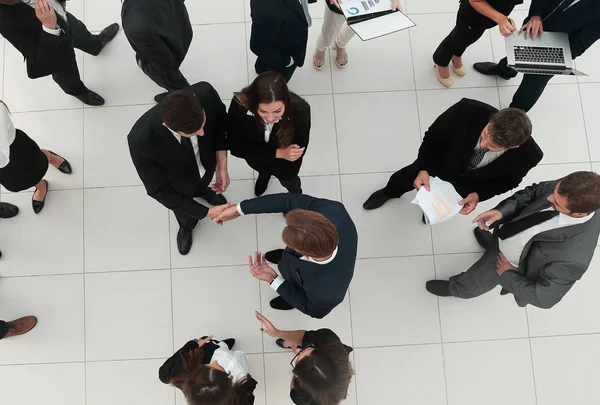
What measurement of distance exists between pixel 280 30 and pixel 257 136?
0.66 meters

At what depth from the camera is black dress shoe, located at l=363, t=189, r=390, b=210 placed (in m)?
3.38

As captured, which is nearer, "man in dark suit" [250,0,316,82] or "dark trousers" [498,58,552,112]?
"man in dark suit" [250,0,316,82]

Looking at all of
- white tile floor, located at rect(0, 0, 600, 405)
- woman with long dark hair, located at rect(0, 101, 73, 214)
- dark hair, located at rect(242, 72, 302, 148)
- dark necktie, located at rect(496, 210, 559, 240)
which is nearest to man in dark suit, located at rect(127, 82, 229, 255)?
dark hair, located at rect(242, 72, 302, 148)

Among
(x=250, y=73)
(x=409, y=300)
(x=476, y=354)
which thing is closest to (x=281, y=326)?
(x=409, y=300)

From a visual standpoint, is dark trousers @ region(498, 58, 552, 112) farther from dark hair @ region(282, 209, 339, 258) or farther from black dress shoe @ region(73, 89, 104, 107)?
black dress shoe @ region(73, 89, 104, 107)

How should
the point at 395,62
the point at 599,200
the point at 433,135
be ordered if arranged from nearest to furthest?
the point at 599,200, the point at 433,135, the point at 395,62

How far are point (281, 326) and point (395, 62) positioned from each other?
7.61 feet

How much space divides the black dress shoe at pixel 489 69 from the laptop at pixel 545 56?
0.82 m

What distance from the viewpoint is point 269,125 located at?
2.48 metres

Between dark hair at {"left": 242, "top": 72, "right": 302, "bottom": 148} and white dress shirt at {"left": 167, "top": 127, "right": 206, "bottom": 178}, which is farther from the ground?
dark hair at {"left": 242, "top": 72, "right": 302, "bottom": 148}

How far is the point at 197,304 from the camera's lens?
330cm

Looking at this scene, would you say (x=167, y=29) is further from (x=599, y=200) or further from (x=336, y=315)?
(x=599, y=200)

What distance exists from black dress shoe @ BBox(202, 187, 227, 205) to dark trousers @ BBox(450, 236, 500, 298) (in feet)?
5.75

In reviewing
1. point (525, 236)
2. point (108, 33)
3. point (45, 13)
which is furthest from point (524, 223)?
point (108, 33)
